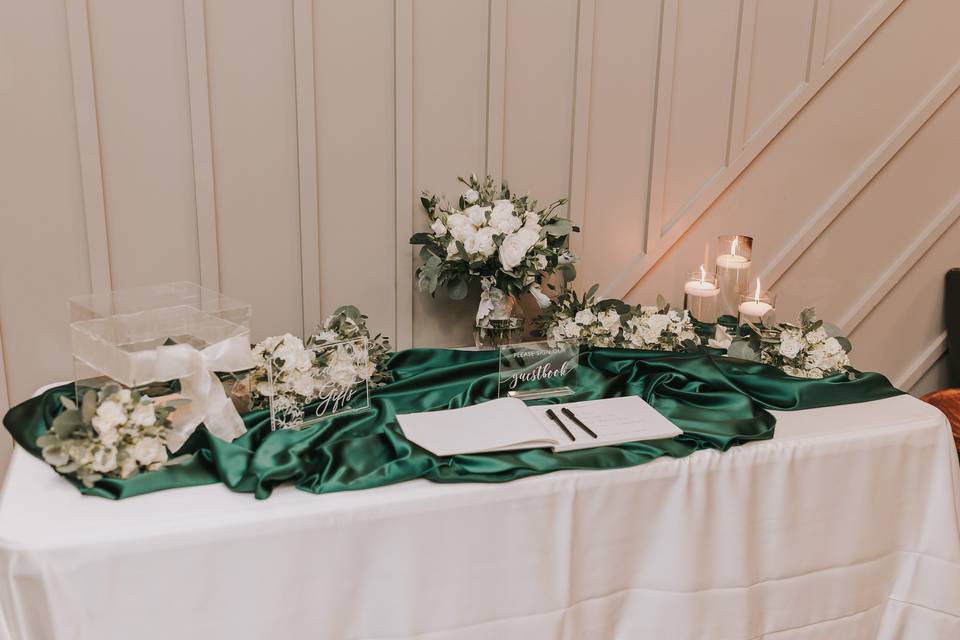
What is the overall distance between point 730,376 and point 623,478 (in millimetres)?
565

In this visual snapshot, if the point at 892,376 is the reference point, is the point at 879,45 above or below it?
above

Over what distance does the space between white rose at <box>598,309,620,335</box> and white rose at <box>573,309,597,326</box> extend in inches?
1.0

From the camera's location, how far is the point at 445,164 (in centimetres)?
238

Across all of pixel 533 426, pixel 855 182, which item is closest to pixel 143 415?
pixel 533 426

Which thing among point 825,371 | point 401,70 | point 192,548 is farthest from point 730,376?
point 192,548

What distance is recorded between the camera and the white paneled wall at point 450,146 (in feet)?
6.65

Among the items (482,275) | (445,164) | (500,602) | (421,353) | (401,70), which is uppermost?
(401,70)

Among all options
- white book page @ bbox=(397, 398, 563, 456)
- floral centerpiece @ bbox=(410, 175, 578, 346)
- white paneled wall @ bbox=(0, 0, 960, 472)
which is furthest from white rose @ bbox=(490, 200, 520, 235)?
white book page @ bbox=(397, 398, 563, 456)

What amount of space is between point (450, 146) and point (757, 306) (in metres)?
1.00

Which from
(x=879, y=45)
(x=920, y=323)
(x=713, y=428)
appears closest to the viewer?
(x=713, y=428)

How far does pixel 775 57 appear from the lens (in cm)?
261

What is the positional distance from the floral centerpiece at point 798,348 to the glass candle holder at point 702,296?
0.21 m

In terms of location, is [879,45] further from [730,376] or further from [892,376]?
[730,376]

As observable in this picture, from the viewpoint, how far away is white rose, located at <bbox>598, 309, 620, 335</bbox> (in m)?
2.32
